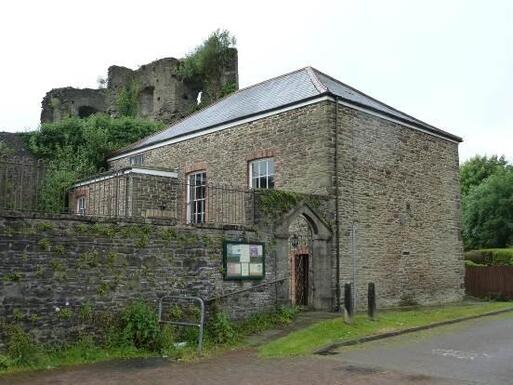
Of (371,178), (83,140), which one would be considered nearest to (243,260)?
(371,178)

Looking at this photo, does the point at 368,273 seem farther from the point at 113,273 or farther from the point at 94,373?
the point at 94,373

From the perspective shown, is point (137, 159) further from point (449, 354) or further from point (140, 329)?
point (449, 354)

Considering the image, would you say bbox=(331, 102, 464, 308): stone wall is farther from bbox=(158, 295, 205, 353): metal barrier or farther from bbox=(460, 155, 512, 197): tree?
bbox=(460, 155, 512, 197): tree

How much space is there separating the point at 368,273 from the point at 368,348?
249 inches

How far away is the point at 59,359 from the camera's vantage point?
10.1 meters

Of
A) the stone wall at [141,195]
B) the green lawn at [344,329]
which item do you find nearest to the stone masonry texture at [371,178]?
the stone wall at [141,195]

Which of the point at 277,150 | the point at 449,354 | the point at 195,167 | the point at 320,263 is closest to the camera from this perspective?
the point at 449,354

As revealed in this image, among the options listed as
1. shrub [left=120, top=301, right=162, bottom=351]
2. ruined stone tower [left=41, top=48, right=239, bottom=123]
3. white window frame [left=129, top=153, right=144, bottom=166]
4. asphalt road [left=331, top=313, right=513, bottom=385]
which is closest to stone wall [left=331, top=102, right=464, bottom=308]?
asphalt road [left=331, top=313, right=513, bottom=385]

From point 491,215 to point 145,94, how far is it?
24.5 metres

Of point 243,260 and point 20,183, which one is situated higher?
Result: point 20,183

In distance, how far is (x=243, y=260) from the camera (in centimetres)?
1358

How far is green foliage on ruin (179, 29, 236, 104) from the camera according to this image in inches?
1415

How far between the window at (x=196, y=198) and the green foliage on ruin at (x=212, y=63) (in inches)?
571

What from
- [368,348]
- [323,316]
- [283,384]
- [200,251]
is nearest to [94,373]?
[283,384]
